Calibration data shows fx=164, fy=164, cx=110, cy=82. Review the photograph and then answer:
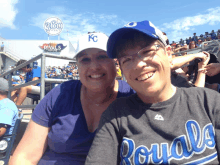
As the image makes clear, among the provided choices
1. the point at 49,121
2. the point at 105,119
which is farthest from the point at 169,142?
the point at 49,121

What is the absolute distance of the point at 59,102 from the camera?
151 cm

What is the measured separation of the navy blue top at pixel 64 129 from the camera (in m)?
1.37

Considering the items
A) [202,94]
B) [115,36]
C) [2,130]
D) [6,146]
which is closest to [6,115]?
[2,130]

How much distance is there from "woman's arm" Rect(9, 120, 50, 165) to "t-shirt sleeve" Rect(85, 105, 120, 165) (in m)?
0.66

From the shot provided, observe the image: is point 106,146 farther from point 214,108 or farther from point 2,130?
point 2,130

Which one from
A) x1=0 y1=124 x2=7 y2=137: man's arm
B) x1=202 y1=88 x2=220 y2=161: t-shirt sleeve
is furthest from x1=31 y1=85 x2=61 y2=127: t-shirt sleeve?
x1=0 y1=124 x2=7 y2=137: man's arm

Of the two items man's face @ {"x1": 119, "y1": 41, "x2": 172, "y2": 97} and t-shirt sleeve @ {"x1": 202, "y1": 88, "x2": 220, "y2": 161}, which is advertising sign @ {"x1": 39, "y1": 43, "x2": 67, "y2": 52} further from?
t-shirt sleeve @ {"x1": 202, "y1": 88, "x2": 220, "y2": 161}

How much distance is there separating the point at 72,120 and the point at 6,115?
1763 mm

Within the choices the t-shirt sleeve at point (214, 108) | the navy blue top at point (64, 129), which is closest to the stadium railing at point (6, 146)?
the navy blue top at point (64, 129)

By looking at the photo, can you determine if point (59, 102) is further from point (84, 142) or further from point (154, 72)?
point (154, 72)

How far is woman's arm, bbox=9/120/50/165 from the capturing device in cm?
142

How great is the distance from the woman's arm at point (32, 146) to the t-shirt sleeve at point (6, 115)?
131cm

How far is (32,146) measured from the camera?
1.44 m

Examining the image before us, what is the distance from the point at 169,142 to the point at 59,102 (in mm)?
999
